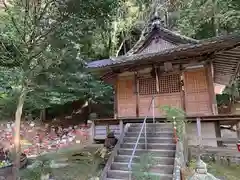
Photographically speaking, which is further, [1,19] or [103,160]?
[103,160]

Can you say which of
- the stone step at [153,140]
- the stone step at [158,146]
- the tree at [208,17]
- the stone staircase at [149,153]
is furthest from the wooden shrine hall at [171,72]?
the tree at [208,17]

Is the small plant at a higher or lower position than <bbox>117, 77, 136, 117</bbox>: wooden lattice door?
lower

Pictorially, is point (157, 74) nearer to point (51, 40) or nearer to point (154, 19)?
point (154, 19)

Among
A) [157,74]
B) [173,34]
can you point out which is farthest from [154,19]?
[157,74]

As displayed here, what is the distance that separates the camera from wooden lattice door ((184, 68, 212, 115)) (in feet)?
25.9

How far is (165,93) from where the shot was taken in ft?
28.5

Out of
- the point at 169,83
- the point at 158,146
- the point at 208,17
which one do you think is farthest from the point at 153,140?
the point at 208,17

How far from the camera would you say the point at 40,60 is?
232 inches

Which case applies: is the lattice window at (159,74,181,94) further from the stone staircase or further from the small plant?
the small plant

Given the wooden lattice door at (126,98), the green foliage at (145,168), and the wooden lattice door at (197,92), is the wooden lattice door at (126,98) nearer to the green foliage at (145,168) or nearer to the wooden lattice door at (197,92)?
the wooden lattice door at (197,92)

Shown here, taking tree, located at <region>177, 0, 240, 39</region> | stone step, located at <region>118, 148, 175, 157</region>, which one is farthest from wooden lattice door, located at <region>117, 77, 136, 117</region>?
tree, located at <region>177, 0, 240, 39</region>

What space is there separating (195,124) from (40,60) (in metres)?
5.77

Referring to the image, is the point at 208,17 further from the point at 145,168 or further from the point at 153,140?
the point at 145,168

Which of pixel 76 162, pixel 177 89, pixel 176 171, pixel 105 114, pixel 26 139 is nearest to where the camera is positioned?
pixel 176 171
